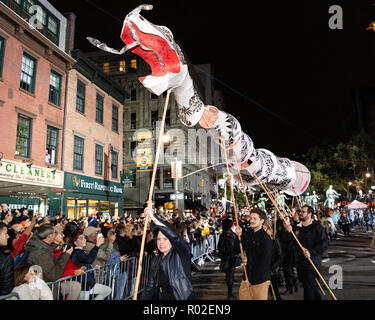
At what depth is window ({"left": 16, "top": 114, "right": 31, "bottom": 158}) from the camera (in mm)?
14906

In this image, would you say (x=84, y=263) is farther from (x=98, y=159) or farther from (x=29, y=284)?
(x=98, y=159)

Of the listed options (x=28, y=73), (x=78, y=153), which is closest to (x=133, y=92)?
(x=78, y=153)

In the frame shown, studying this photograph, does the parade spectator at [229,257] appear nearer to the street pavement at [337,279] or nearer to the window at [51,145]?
the street pavement at [337,279]

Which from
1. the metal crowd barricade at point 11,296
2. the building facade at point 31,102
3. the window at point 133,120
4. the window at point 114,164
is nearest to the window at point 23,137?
the building facade at point 31,102

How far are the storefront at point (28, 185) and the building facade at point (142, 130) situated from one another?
57.4 feet

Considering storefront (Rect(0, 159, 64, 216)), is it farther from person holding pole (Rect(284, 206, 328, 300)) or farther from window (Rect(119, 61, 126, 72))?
window (Rect(119, 61, 126, 72))

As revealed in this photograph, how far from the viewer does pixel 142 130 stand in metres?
35.6

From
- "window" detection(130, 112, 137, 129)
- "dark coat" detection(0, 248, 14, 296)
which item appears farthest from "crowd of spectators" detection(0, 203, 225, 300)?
"window" detection(130, 112, 137, 129)

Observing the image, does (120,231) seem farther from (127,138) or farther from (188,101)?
(127,138)

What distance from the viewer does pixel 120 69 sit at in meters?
36.8

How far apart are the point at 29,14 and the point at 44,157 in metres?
7.35

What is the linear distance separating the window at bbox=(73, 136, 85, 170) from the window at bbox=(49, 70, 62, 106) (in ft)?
8.47

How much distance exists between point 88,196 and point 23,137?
6035mm

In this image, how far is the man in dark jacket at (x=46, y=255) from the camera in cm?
474
